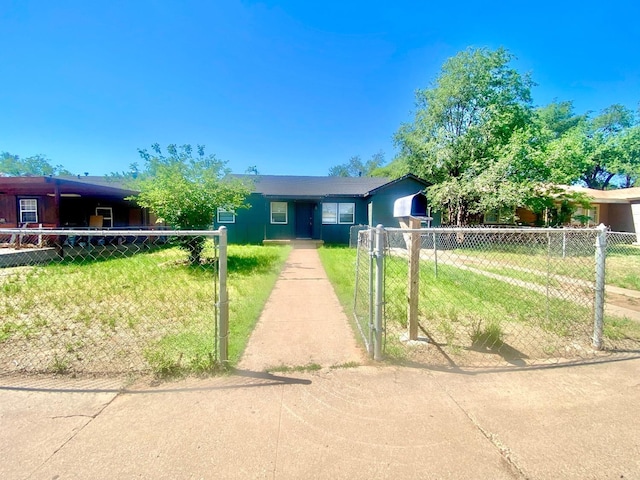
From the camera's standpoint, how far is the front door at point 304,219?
17016 millimetres

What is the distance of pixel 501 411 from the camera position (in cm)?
223

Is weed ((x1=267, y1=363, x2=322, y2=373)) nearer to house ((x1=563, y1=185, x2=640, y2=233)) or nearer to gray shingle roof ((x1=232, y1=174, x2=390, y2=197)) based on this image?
gray shingle roof ((x1=232, y1=174, x2=390, y2=197))

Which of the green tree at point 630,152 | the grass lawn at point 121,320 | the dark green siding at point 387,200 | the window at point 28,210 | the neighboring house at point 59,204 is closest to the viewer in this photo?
the grass lawn at point 121,320

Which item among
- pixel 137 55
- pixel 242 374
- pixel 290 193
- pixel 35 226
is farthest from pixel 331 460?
pixel 35 226

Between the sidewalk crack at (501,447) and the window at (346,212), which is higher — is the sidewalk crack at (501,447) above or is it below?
below

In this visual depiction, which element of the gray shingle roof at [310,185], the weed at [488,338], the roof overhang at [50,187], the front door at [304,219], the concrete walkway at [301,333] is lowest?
the concrete walkway at [301,333]

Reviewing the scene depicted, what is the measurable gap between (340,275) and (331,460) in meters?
5.94

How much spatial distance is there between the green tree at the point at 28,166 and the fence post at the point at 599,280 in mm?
61451

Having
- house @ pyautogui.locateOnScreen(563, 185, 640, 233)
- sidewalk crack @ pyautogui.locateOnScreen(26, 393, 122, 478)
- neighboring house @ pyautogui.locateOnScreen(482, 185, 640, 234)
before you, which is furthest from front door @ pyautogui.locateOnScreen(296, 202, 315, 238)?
house @ pyautogui.locateOnScreen(563, 185, 640, 233)

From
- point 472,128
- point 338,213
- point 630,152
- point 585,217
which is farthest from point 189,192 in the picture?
point 630,152

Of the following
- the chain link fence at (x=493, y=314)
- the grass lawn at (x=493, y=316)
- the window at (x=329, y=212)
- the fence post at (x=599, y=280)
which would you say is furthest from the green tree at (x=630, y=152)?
the fence post at (x=599, y=280)

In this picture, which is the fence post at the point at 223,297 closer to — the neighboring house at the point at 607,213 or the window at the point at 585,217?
the neighboring house at the point at 607,213

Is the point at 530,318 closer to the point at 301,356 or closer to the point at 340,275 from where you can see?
the point at 301,356

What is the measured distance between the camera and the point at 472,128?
1519 cm
